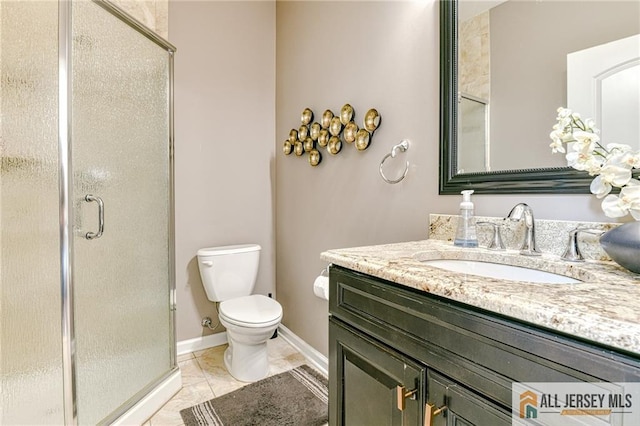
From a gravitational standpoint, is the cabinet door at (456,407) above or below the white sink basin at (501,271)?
below

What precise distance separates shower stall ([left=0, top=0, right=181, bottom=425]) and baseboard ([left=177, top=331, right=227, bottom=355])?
51 centimetres

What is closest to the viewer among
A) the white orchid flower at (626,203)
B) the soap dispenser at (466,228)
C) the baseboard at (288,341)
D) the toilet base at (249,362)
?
the white orchid flower at (626,203)

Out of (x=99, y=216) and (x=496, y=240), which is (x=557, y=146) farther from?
(x=99, y=216)

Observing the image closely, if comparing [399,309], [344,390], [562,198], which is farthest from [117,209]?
[562,198]

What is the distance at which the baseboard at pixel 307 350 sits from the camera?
1.90 metres

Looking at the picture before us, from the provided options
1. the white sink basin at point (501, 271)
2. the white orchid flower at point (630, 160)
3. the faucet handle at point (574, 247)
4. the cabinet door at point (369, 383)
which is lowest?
the cabinet door at point (369, 383)

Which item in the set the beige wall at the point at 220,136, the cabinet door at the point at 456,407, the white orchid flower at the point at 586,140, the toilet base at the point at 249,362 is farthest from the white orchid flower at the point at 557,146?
the beige wall at the point at 220,136

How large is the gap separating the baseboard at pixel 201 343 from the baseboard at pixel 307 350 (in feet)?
1.44

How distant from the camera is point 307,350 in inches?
81.7

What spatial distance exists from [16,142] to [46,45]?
1.33 feet

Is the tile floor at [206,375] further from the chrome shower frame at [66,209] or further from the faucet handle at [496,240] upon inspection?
the faucet handle at [496,240]

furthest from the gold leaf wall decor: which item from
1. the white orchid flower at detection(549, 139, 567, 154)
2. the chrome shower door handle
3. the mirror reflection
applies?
the chrome shower door handle

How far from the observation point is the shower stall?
4.00 feet

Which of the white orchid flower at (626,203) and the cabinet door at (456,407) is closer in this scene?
the cabinet door at (456,407)
